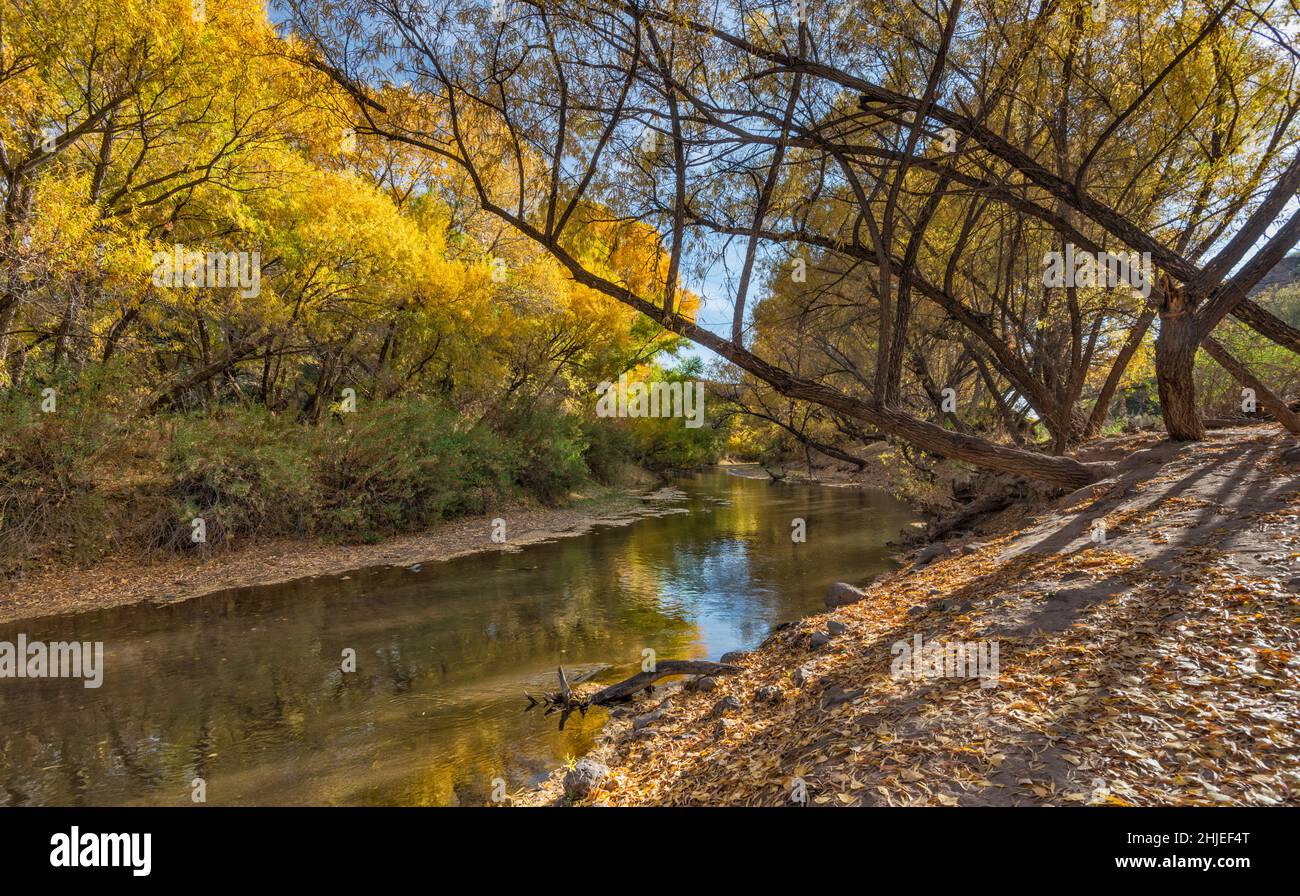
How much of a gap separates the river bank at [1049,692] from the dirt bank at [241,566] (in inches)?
368

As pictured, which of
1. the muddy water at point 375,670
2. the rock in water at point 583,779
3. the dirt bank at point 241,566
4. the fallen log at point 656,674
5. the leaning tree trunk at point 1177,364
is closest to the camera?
→ the rock in water at point 583,779

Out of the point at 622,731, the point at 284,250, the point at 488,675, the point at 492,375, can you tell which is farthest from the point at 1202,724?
the point at 492,375

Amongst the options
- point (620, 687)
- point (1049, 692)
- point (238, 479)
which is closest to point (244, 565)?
point (238, 479)

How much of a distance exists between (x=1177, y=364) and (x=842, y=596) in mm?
5182

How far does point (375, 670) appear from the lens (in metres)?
7.45

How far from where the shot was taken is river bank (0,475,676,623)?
33.0 feet

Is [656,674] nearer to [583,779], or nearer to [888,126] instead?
[583,779]

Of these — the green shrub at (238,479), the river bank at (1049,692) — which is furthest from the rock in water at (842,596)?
the green shrub at (238,479)

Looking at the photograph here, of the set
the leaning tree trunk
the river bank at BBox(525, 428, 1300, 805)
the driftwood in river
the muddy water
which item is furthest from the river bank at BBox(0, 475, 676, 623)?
the leaning tree trunk

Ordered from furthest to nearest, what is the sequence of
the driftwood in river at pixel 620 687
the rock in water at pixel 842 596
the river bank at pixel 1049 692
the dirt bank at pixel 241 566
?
the dirt bank at pixel 241 566
the rock in water at pixel 842 596
the driftwood in river at pixel 620 687
the river bank at pixel 1049 692

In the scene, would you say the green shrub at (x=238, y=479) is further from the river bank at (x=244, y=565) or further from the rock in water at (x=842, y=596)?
the rock in water at (x=842, y=596)

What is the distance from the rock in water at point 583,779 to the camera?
14.3 feet
